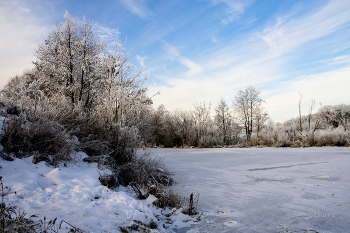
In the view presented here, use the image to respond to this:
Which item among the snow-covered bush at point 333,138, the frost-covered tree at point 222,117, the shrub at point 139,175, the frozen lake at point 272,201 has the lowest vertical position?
the frozen lake at point 272,201

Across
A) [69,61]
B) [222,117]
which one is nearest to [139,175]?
[69,61]

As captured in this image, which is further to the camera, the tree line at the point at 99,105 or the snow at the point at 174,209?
the tree line at the point at 99,105

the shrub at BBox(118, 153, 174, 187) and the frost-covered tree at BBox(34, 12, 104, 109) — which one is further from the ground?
the frost-covered tree at BBox(34, 12, 104, 109)

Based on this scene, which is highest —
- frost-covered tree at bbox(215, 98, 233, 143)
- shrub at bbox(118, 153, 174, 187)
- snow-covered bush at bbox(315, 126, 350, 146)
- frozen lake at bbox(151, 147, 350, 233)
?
frost-covered tree at bbox(215, 98, 233, 143)

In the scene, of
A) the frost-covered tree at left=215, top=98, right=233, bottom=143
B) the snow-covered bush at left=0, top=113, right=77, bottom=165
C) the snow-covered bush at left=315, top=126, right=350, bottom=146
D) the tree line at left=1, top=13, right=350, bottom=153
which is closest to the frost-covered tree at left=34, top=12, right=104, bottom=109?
the tree line at left=1, top=13, right=350, bottom=153

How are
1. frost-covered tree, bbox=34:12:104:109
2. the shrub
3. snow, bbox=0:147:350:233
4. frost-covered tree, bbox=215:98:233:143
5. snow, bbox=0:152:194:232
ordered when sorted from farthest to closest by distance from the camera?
frost-covered tree, bbox=215:98:233:143, frost-covered tree, bbox=34:12:104:109, the shrub, snow, bbox=0:147:350:233, snow, bbox=0:152:194:232

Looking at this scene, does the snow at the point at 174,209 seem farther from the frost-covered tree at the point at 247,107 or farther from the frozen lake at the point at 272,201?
the frost-covered tree at the point at 247,107

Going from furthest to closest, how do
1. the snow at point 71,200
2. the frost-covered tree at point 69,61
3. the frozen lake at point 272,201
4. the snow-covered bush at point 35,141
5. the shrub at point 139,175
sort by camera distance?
the frost-covered tree at point 69,61 → the shrub at point 139,175 → the snow-covered bush at point 35,141 → the frozen lake at point 272,201 → the snow at point 71,200

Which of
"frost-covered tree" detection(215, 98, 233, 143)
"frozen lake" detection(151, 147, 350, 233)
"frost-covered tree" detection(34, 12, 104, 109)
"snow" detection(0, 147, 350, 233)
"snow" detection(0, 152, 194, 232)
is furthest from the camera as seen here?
"frost-covered tree" detection(215, 98, 233, 143)

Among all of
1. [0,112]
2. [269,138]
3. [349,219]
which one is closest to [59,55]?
[0,112]

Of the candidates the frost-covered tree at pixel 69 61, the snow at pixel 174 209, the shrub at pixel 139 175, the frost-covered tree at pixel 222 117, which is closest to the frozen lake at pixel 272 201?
the snow at pixel 174 209

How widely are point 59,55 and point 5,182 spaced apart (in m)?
9.89

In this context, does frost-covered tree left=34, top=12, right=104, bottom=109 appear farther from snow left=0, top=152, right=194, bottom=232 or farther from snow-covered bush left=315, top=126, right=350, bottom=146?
snow-covered bush left=315, top=126, right=350, bottom=146

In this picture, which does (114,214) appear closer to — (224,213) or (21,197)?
(21,197)
